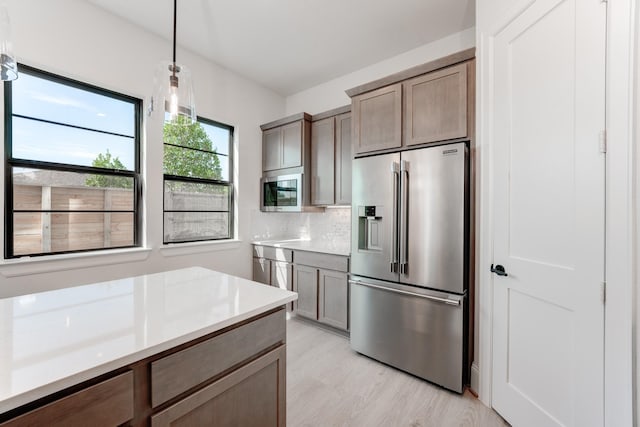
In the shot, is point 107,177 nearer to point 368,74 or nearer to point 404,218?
point 404,218

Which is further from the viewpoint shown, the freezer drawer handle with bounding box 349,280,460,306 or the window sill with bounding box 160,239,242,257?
the window sill with bounding box 160,239,242,257

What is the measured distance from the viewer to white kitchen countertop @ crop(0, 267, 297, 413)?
0.72 m

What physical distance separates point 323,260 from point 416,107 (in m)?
1.71

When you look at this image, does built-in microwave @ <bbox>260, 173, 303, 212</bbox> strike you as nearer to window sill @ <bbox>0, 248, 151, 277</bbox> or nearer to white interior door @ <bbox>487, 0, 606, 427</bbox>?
window sill @ <bbox>0, 248, 151, 277</bbox>

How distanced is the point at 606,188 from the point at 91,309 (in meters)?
2.24

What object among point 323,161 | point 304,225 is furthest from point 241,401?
point 304,225

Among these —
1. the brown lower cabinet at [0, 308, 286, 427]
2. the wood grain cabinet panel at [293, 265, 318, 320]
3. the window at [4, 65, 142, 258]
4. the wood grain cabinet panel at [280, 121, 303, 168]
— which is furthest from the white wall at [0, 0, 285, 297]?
the brown lower cabinet at [0, 308, 286, 427]

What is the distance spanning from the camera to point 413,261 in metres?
2.23

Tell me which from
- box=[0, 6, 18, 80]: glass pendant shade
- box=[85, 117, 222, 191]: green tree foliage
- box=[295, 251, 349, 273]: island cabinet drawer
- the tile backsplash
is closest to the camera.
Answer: box=[0, 6, 18, 80]: glass pendant shade

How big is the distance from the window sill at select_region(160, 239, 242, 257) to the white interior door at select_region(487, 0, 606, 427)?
278 cm

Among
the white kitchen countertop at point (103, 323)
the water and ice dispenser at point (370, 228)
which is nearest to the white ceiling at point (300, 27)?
the water and ice dispenser at point (370, 228)

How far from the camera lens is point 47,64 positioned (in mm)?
2186

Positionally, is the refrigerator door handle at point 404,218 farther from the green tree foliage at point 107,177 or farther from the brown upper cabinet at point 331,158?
the green tree foliage at point 107,177

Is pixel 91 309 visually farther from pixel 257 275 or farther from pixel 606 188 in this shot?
pixel 257 275
